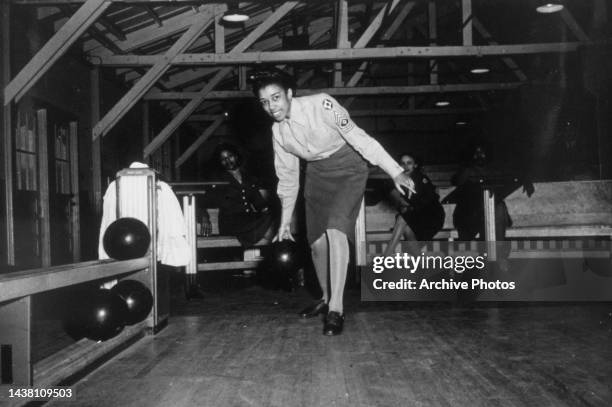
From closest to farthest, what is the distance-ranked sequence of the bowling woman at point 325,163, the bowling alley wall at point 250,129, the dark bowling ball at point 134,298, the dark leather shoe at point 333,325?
the dark bowling ball at point 134,298, the dark leather shoe at point 333,325, the bowling woman at point 325,163, the bowling alley wall at point 250,129

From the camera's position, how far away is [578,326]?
9.56 ft

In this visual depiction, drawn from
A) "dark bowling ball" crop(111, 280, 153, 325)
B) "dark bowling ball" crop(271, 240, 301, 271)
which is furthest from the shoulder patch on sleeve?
"dark bowling ball" crop(271, 240, 301, 271)

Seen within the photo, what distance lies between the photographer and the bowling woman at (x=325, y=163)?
3004mm

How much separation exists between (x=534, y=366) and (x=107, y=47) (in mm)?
7956

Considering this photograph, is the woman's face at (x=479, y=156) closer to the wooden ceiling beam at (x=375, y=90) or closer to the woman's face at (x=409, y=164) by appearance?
the woman's face at (x=409, y=164)

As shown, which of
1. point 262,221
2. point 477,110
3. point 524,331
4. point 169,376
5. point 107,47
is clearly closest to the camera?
point 169,376

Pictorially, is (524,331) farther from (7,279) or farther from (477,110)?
(477,110)

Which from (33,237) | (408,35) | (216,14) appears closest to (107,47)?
(216,14)

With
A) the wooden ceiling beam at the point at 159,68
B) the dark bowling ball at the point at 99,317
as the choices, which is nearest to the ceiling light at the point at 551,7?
the wooden ceiling beam at the point at 159,68

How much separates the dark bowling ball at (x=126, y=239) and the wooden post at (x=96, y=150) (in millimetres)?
5999

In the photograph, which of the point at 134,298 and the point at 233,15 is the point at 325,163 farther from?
the point at 233,15

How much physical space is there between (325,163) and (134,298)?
1284 mm

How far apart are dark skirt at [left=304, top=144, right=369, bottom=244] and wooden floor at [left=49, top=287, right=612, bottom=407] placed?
0.58m

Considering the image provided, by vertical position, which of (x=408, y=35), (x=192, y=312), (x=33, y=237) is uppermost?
(x=408, y=35)
